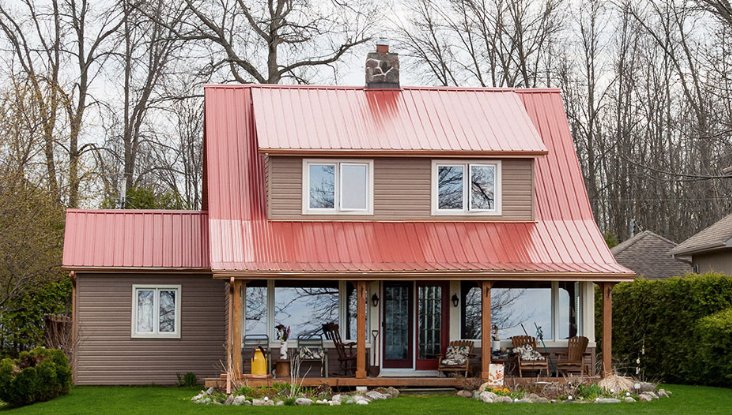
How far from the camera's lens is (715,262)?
31172 mm

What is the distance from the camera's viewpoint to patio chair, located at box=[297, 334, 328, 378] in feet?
73.0

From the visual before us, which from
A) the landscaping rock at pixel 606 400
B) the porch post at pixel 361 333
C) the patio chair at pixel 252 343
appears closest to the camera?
the landscaping rock at pixel 606 400

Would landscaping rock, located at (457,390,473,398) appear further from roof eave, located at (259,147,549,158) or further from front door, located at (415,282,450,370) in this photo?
roof eave, located at (259,147,549,158)

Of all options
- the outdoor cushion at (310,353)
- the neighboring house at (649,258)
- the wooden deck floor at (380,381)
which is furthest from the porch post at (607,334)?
the neighboring house at (649,258)

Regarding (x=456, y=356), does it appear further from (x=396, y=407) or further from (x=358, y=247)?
(x=396, y=407)

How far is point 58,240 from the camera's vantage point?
2786 centimetres

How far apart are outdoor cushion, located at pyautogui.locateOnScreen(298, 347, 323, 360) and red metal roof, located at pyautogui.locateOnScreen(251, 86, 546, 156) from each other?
375 centimetres

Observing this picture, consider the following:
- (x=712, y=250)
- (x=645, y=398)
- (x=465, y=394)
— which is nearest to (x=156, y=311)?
(x=465, y=394)

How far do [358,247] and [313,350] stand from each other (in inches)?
80.9

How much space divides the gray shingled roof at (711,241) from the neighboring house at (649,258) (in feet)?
9.41

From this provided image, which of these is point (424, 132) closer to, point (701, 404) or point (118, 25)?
point (701, 404)

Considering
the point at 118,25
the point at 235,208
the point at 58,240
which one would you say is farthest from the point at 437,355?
the point at 118,25

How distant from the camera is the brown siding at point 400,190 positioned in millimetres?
23375

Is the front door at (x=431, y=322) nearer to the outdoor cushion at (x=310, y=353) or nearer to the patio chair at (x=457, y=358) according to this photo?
the patio chair at (x=457, y=358)
